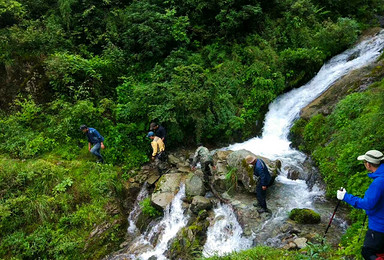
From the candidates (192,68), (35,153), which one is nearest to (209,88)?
(192,68)

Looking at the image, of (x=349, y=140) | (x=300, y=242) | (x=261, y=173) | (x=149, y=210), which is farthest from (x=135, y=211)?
(x=349, y=140)

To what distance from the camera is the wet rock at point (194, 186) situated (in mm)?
8617

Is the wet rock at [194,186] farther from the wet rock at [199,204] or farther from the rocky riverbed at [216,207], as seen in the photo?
the wet rock at [199,204]

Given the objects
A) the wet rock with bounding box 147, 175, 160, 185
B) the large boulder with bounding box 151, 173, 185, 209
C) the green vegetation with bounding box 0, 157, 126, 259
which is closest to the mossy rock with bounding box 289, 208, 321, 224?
the large boulder with bounding box 151, 173, 185, 209

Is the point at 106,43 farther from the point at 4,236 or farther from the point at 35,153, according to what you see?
the point at 4,236

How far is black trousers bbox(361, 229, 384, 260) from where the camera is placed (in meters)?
3.92

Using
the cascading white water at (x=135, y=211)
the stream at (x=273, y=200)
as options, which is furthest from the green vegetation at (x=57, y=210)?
the stream at (x=273, y=200)

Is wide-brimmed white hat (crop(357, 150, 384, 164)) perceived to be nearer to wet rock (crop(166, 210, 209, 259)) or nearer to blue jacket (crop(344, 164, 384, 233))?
blue jacket (crop(344, 164, 384, 233))

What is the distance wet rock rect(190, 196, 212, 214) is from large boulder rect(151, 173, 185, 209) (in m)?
1.04

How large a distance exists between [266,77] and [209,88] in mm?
3453

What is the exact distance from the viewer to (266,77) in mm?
12961

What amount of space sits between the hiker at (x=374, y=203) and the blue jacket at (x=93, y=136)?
27.5 feet

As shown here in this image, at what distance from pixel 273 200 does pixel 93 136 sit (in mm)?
6856

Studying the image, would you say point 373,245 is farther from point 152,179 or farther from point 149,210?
point 152,179
